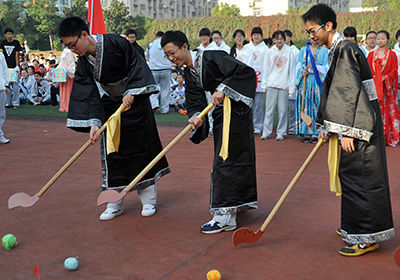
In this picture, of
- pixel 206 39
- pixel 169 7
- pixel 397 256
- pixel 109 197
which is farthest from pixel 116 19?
pixel 397 256

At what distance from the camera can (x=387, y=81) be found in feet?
25.7

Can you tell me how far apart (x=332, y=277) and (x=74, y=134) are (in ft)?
22.4

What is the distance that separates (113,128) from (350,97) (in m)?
1.99

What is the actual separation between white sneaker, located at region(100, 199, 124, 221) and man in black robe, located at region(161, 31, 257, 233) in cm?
93

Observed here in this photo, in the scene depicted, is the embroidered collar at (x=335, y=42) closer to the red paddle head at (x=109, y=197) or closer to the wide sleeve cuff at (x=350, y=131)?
the wide sleeve cuff at (x=350, y=131)

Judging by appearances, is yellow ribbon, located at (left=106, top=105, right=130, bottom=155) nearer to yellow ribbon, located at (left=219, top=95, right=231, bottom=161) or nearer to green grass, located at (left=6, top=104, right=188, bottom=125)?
yellow ribbon, located at (left=219, top=95, right=231, bottom=161)

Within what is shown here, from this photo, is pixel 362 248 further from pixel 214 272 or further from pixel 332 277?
pixel 214 272

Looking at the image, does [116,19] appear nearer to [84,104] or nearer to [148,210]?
[84,104]

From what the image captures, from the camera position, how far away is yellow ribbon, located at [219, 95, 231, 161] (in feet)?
13.7

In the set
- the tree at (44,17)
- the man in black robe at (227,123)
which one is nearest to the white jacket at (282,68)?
the man in black robe at (227,123)

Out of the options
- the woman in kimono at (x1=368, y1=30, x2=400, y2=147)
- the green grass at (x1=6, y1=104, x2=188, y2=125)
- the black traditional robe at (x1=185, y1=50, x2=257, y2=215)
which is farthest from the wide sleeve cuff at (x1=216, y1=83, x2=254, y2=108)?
the green grass at (x1=6, y1=104, x2=188, y2=125)

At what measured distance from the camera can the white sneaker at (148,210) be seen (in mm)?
4762

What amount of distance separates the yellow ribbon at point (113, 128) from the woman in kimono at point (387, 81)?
4533 millimetres

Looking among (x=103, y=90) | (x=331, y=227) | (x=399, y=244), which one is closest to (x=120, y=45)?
(x=103, y=90)
